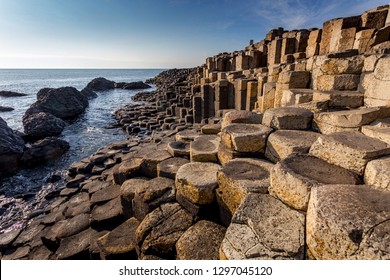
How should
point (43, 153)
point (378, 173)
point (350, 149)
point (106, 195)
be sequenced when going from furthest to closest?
point (43, 153), point (106, 195), point (350, 149), point (378, 173)

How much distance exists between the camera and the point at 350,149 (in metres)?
1.80

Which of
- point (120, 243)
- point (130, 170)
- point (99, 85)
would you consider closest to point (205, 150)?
point (130, 170)

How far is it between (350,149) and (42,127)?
14664 millimetres

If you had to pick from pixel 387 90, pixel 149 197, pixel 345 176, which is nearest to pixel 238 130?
pixel 345 176

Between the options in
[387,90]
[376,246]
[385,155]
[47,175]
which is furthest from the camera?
[47,175]

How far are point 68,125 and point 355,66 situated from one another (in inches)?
652

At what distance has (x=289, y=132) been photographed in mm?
2705

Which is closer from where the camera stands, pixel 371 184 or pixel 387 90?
pixel 371 184

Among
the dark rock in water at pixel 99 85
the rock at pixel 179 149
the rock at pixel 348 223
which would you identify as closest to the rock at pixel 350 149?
the rock at pixel 348 223

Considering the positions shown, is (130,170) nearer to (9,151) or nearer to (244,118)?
(244,118)

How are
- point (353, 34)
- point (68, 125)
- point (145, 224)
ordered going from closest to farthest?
point (145, 224) → point (353, 34) → point (68, 125)

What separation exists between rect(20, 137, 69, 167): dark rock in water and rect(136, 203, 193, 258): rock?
24.5ft

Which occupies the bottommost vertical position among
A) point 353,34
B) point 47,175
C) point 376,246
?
point 47,175
